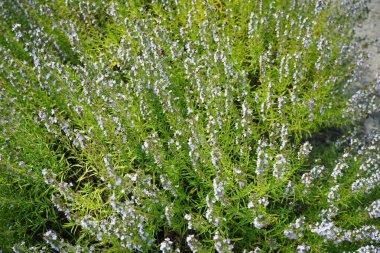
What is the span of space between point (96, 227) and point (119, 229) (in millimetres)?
251

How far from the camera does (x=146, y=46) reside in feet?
14.6

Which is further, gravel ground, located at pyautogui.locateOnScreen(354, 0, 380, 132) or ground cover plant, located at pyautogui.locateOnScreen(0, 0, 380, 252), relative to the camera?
gravel ground, located at pyautogui.locateOnScreen(354, 0, 380, 132)

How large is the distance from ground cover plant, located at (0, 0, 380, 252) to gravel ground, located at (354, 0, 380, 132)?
315mm

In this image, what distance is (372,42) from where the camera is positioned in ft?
18.4

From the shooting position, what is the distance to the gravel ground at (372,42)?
5105mm

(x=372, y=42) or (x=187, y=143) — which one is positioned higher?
(x=372, y=42)

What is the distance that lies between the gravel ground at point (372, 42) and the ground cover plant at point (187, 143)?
31cm

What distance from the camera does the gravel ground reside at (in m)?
5.11

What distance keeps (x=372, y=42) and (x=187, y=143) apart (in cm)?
360

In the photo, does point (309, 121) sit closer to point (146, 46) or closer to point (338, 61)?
point (338, 61)

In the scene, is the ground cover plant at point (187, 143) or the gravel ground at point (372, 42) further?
the gravel ground at point (372, 42)

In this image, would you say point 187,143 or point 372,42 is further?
point 372,42

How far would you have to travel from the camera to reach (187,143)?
373 centimetres

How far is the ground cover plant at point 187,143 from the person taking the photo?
3.26m
